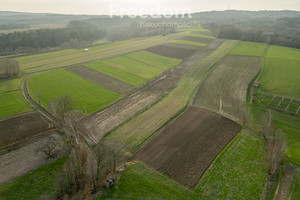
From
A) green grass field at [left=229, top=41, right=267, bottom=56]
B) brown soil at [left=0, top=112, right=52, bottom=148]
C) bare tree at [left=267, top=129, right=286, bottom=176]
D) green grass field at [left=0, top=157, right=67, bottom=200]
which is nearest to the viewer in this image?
green grass field at [left=0, top=157, right=67, bottom=200]

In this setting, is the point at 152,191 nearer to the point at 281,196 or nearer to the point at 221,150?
the point at 221,150

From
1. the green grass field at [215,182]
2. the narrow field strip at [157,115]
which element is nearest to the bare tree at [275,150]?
the green grass field at [215,182]

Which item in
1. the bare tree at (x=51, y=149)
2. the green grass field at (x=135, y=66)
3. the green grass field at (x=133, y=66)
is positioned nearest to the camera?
the bare tree at (x=51, y=149)

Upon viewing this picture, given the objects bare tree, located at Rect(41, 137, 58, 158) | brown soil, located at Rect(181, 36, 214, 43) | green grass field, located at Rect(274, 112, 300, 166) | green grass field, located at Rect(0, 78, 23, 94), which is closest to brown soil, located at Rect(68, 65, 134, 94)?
green grass field, located at Rect(0, 78, 23, 94)

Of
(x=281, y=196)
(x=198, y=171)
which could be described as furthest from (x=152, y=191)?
(x=281, y=196)

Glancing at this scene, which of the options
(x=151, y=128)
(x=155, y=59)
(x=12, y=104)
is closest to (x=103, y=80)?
(x=12, y=104)

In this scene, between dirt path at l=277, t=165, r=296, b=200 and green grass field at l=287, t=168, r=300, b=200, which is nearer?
green grass field at l=287, t=168, r=300, b=200

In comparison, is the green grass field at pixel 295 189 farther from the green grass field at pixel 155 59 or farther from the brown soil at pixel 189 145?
the green grass field at pixel 155 59

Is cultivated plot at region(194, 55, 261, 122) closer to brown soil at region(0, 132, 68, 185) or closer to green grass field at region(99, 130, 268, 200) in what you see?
green grass field at region(99, 130, 268, 200)
